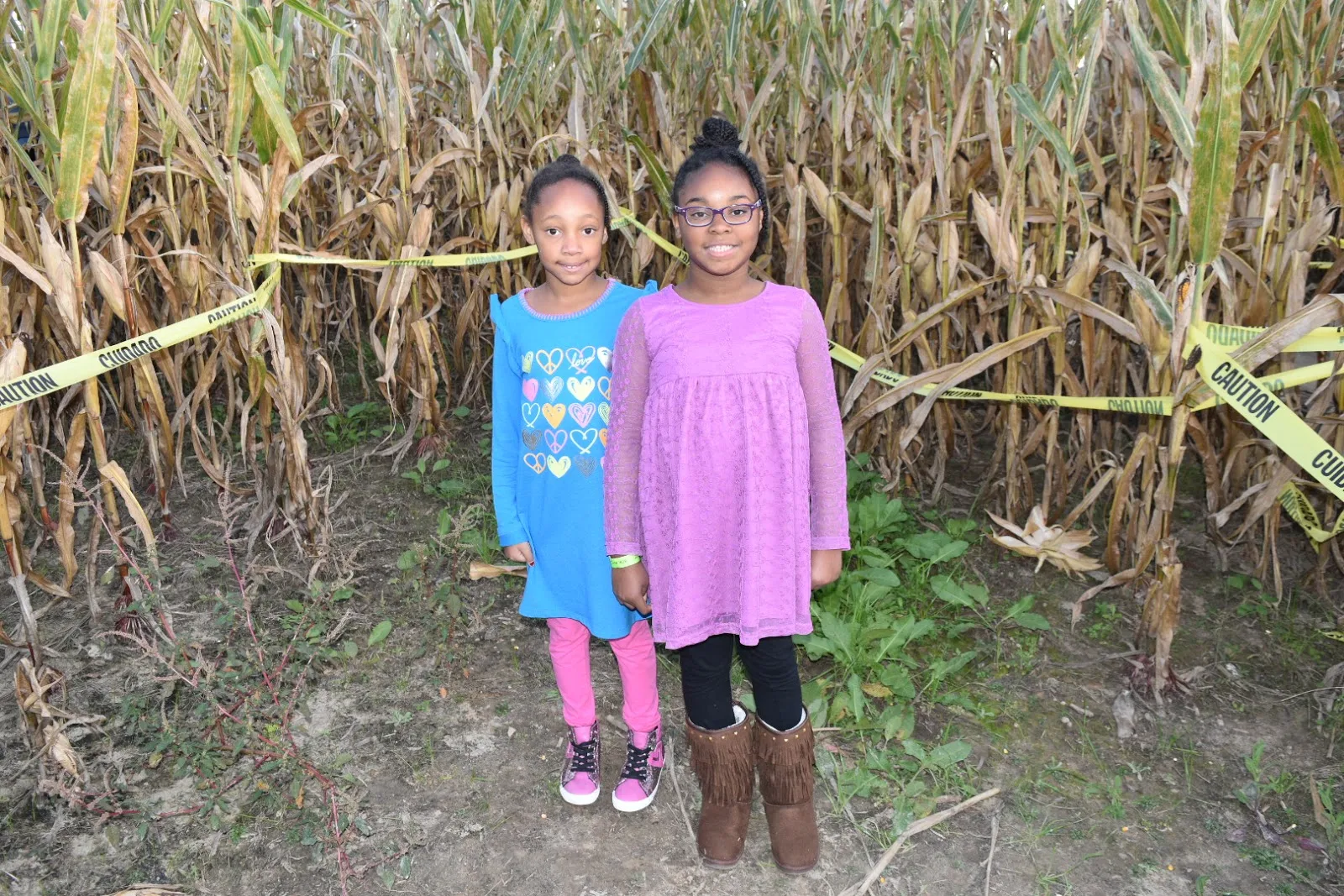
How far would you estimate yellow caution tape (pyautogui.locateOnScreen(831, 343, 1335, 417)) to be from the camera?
2225 millimetres

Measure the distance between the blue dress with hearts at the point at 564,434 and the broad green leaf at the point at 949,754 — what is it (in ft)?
2.81

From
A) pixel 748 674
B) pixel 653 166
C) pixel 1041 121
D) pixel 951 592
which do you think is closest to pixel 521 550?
pixel 748 674

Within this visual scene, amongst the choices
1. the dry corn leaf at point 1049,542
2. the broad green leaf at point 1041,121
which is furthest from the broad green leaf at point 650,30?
the dry corn leaf at point 1049,542

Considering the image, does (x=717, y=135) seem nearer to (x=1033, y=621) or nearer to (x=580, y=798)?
(x=580, y=798)

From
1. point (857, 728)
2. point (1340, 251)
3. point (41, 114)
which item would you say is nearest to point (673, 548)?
point (857, 728)

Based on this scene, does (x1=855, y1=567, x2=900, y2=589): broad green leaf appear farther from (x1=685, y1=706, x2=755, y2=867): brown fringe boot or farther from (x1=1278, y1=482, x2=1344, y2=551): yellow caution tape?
(x1=1278, y1=482, x2=1344, y2=551): yellow caution tape

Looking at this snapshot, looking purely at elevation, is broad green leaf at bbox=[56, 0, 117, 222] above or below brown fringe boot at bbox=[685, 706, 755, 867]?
above

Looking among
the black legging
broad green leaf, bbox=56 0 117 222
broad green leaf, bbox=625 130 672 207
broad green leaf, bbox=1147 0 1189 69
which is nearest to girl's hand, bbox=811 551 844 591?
the black legging

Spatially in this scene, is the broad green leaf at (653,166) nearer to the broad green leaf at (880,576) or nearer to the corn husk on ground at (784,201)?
the corn husk on ground at (784,201)

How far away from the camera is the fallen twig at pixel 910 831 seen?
1.96 meters

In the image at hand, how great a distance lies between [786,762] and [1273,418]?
4.23 feet

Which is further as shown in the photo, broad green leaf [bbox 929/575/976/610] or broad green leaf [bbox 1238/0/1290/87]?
broad green leaf [bbox 929/575/976/610]

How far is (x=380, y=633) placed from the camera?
275 cm

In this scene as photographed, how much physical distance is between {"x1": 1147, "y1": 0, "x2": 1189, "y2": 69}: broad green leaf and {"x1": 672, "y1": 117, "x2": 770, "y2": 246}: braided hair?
3.75ft
